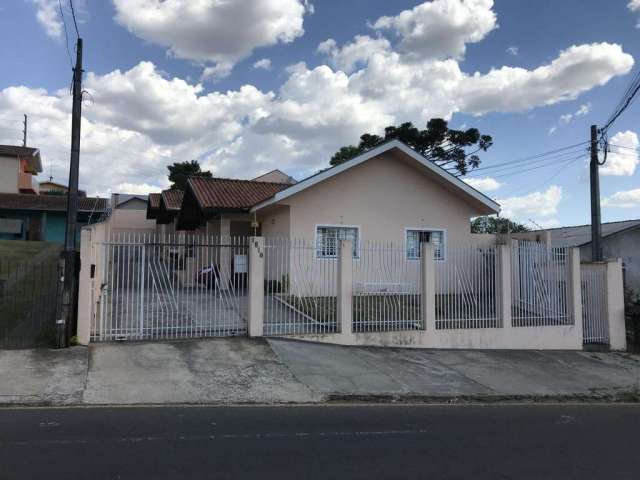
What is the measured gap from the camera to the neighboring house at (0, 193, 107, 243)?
2983 cm

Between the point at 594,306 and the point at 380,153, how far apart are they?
759cm

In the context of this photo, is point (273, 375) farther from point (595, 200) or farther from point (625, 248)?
point (625, 248)

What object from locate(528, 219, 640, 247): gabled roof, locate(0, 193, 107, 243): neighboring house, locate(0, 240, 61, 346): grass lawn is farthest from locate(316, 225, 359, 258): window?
locate(0, 193, 107, 243): neighboring house

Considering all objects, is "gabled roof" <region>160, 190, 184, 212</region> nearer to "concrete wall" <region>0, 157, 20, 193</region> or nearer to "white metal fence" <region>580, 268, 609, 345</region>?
"concrete wall" <region>0, 157, 20, 193</region>

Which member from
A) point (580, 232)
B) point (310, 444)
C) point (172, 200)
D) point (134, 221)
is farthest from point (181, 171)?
point (310, 444)

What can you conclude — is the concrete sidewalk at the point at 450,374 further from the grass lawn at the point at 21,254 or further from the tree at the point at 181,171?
the tree at the point at 181,171

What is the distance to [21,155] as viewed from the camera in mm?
A: 35000

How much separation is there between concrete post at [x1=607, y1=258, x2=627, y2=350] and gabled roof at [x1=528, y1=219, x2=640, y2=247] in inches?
261

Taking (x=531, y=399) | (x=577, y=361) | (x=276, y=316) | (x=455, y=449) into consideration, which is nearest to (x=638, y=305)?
(x=577, y=361)

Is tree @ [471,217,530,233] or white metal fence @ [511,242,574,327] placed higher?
tree @ [471,217,530,233]

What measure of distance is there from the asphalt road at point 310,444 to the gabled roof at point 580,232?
15.6 metres

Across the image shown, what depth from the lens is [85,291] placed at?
8742 mm

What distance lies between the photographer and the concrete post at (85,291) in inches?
342

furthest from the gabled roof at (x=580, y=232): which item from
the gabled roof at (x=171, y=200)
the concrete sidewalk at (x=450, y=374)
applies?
the gabled roof at (x=171, y=200)
